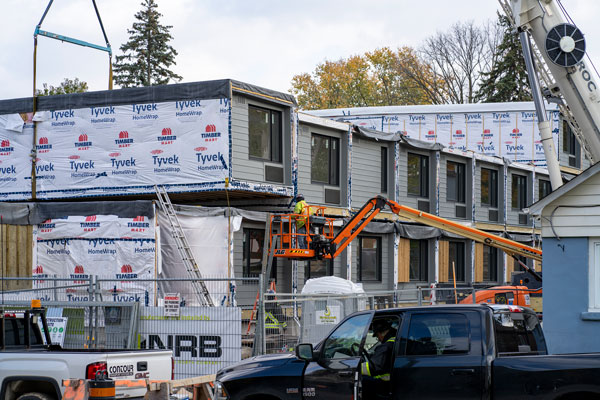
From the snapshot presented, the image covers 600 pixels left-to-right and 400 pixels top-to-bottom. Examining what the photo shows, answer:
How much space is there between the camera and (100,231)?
21281mm

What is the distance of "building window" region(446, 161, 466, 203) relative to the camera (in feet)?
105

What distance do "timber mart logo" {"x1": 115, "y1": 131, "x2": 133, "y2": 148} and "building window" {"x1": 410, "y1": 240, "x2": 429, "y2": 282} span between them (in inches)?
481

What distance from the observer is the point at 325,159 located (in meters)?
25.7

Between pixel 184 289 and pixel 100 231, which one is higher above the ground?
pixel 100 231

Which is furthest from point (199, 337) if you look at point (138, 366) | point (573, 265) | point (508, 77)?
point (508, 77)

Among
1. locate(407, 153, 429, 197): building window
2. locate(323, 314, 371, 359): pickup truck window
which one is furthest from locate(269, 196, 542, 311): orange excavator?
locate(323, 314, 371, 359): pickup truck window

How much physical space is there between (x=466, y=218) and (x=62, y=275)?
57.4ft

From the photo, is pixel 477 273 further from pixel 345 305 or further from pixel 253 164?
pixel 345 305

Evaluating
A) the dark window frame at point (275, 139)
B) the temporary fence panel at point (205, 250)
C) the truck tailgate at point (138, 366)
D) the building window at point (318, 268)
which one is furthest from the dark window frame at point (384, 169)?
the truck tailgate at point (138, 366)

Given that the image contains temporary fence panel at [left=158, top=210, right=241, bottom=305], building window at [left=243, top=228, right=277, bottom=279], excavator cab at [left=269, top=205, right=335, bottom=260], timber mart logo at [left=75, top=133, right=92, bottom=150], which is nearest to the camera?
excavator cab at [left=269, top=205, right=335, bottom=260]

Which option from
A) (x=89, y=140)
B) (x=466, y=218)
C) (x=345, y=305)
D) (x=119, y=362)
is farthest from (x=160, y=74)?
(x=119, y=362)

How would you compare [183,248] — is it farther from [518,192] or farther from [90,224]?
[518,192]

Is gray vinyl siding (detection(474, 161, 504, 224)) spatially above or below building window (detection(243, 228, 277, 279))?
above

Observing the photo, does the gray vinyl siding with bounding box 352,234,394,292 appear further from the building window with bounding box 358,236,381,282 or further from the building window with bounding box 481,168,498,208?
the building window with bounding box 481,168,498,208
